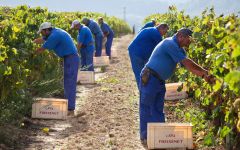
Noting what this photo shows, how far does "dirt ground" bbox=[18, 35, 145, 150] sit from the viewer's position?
7188 millimetres

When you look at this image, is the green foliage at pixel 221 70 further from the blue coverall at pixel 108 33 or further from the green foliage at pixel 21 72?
the blue coverall at pixel 108 33

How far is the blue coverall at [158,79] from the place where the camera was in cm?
667

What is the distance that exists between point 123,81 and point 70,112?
4.55 m

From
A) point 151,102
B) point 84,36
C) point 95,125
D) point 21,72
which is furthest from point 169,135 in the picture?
point 84,36

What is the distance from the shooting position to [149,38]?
29.1ft

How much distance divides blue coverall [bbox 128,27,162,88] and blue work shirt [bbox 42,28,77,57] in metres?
1.10

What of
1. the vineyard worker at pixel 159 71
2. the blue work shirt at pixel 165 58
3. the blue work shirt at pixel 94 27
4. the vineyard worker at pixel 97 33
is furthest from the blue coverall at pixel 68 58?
the blue work shirt at pixel 94 27

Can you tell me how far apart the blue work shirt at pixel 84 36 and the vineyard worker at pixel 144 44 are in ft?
10.9

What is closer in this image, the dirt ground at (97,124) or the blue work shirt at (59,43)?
the dirt ground at (97,124)

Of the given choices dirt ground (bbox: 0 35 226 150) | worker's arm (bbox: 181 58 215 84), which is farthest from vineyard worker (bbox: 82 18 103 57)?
worker's arm (bbox: 181 58 215 84)

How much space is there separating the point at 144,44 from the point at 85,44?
403 cm

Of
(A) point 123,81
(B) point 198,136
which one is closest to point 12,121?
Answer: (B) point 198,136

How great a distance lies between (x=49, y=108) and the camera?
875 cm

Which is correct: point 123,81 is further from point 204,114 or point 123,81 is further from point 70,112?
point 204,114
